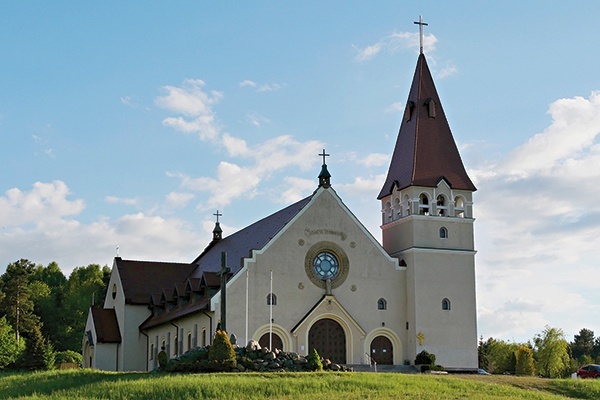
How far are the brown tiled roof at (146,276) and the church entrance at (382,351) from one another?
54.4 ft

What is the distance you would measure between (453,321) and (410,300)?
2.76 m

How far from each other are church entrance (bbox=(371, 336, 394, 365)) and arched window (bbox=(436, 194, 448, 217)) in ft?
26.8

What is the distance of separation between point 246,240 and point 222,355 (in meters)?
20.5

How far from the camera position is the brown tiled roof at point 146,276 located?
66.8 metres

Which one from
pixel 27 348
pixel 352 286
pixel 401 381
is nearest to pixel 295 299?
pixel 352 286

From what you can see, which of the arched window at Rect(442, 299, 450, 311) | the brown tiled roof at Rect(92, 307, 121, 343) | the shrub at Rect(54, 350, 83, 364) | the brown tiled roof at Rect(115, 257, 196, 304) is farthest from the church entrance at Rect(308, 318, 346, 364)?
the shrub at Rect(54, 350, 83, 364)

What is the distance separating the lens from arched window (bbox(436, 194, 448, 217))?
57.6 metres

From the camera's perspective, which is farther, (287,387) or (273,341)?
(273,341)

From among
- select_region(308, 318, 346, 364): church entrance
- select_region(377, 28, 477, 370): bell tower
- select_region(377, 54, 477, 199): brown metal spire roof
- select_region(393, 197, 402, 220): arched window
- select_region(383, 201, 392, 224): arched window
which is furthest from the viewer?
select_region(383, 201, 392, 224): arched window

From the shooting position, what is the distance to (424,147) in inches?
2298

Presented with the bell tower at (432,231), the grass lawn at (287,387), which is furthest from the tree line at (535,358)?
the grass lawn at (287,387)

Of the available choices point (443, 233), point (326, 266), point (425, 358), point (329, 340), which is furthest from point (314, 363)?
point (443, 233)

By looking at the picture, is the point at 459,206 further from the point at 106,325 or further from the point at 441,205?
the point at 106,325

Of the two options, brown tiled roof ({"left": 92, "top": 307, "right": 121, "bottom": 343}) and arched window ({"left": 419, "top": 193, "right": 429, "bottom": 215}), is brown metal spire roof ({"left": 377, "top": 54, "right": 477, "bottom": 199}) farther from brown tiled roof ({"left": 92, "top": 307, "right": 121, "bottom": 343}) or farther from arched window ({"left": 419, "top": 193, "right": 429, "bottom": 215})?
brown tiled roof ({"left": 92, "top": 307, "right": 121, "bottom": 343})
